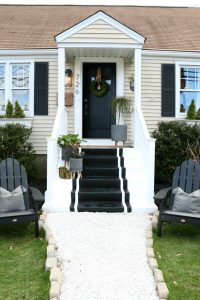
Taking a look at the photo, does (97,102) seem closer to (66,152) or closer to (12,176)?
(66,152)

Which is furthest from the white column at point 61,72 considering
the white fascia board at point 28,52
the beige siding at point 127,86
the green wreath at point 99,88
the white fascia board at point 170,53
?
the white fascia board at point 170,53

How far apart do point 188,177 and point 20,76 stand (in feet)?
18.6

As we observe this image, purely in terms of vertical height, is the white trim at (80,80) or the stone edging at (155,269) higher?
the white trim at (80,80)

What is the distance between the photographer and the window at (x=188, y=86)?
10.4 meters

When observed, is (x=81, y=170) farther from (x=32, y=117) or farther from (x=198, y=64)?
(x=198, y=64)

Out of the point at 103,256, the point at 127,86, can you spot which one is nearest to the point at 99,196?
the point at 103,256

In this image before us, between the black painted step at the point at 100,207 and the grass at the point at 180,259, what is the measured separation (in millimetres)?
→ 990

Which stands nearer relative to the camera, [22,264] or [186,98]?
[22,264]

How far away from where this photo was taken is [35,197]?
6102 mm

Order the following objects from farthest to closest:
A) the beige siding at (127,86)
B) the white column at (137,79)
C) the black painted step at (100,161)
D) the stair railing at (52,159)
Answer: the beige siding at (127,86) → the white column at (137,79) → the black painted step at (100,161) → the stair railing at (52,159)

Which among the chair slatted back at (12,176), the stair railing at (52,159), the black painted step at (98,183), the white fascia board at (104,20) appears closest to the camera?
the chair slatted back at (12,176)

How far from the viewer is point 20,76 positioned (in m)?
10.3

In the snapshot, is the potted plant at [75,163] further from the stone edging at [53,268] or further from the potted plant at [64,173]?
the stone edging at [53,268]

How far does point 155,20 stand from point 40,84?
17.2 ft
